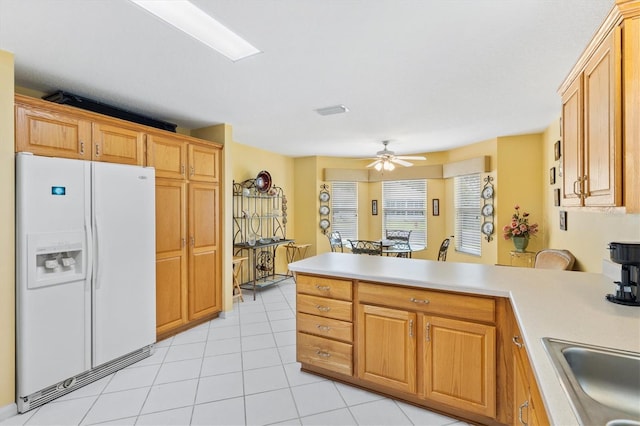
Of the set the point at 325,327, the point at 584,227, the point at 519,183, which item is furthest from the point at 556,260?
the point at 325,327

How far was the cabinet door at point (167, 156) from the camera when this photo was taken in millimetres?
3078

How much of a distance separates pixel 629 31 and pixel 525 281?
1.43 meters

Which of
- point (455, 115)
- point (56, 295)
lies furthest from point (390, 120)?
point (56, 295)

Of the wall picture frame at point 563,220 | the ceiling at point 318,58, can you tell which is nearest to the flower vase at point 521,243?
A: the wall picture frame at point 563,220

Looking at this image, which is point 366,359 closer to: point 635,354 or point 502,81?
point 635,354

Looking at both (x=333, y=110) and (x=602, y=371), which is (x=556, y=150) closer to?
(x=333, y=110)

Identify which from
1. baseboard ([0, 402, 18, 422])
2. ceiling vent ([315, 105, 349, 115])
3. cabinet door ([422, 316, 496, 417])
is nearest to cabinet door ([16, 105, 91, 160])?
baseboard ([0, 402, 18, 422])

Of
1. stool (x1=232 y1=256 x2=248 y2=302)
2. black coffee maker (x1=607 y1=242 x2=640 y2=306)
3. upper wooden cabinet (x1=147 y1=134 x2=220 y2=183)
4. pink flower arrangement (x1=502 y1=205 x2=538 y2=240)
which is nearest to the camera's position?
black coffee maker (x1=607 y1=242 x2=640 y2=306)

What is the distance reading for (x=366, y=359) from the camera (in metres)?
2.26

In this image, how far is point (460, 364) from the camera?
6.32 feet

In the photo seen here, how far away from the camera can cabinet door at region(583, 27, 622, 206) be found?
3.97ft

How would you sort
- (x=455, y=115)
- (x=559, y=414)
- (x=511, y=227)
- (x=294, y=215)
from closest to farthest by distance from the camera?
(x=559, y=414) → (x=455, y=115) → (x=511, y=227) → (x=294, y=215)

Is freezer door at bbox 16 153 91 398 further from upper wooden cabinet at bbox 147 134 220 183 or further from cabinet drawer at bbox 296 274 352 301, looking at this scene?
cabinet drawer at bbox 296 274 352 301

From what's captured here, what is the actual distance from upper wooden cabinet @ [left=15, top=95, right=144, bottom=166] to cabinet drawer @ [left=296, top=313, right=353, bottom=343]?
7.19 feet
